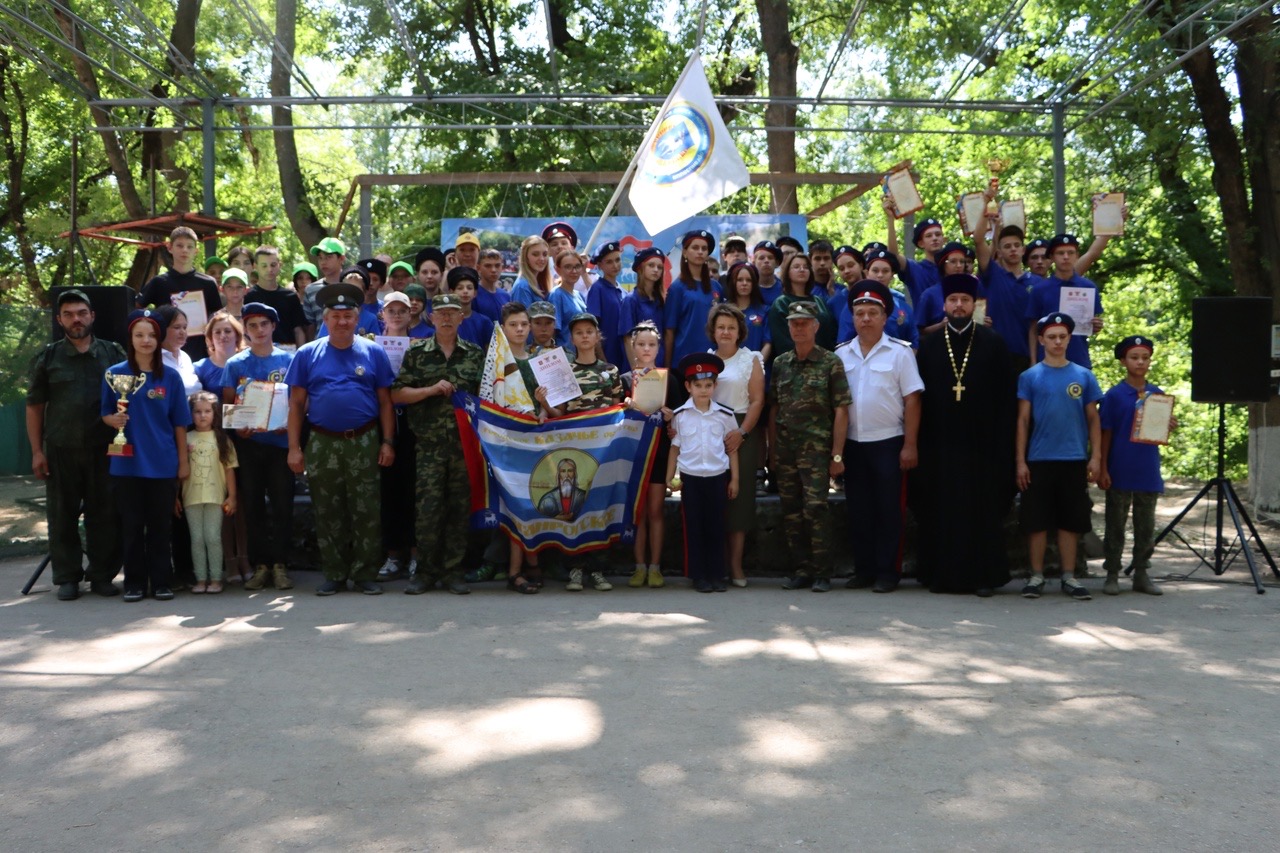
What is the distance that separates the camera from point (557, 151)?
69.7ft

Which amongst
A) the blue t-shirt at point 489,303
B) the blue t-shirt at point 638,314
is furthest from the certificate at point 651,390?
the blue t-shirt at point 489,303

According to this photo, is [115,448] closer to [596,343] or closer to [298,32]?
[596,343]

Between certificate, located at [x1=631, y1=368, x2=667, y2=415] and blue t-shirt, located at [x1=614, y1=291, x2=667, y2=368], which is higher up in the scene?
blue t-shirt, located at [x1=614, y1=291, x2=667, y2=368]

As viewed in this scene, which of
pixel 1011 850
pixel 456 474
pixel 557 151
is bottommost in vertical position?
pixel 1011 850

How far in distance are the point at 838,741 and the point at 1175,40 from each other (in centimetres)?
1030

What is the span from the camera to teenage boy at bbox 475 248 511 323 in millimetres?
9203

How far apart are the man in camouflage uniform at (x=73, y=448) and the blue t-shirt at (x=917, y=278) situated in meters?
6.09

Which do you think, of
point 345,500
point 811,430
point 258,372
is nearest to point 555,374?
point 345,500

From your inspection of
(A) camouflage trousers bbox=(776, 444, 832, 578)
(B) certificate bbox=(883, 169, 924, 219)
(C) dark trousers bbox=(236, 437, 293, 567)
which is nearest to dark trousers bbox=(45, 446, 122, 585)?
(C) dark trousers bbox=(236, 437, 293, 567)

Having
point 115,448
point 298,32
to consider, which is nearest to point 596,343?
point 115,448

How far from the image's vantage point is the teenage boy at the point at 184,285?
9.70 metres

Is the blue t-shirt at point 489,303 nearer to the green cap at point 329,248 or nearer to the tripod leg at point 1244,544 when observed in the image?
the green cap at point 329,248

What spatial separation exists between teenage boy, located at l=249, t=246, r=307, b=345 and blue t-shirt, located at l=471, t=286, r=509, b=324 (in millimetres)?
1711

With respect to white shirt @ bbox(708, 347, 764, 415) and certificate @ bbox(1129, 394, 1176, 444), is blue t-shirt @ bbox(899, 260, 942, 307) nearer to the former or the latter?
white shirt @ bbox(708, 347, 764, 415)
